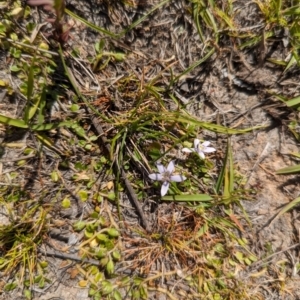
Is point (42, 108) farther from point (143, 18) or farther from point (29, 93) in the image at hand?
point (143, 18)

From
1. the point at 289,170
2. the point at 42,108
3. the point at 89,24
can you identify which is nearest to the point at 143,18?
the point at 89,24

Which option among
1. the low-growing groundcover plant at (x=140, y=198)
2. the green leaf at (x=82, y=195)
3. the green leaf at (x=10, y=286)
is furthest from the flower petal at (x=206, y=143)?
the green leaf at (x=10, y=286)

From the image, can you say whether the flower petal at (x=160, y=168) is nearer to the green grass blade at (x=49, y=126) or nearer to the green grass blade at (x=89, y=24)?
the green grass blade at (x=49, y=126)

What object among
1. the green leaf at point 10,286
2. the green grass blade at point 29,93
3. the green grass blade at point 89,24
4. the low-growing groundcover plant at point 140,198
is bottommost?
the green leaf at point 10,286

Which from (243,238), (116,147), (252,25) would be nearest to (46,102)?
(116,147)


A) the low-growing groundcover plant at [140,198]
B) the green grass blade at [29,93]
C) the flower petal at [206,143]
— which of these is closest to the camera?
the green grass blade at [29,93]

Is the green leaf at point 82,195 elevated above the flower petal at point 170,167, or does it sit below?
below

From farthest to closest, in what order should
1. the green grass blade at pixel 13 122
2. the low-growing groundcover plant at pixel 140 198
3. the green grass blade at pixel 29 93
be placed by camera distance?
the low-growing groundcover plant at pixel 140 198 < the green grass blade at pixel 13 122 < the green grass blade at pixel 29 93

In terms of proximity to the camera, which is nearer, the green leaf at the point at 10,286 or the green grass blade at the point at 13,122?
the green grass blade at the point at 13,122

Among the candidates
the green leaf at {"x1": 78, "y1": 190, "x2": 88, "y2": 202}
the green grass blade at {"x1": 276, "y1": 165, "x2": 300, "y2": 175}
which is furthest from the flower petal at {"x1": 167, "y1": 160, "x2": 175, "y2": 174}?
the green grass blade at {"x1": 276, "y1": 165, "x2": 300, "y2": 175}

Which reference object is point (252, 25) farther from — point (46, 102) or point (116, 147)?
point (46, 102)
